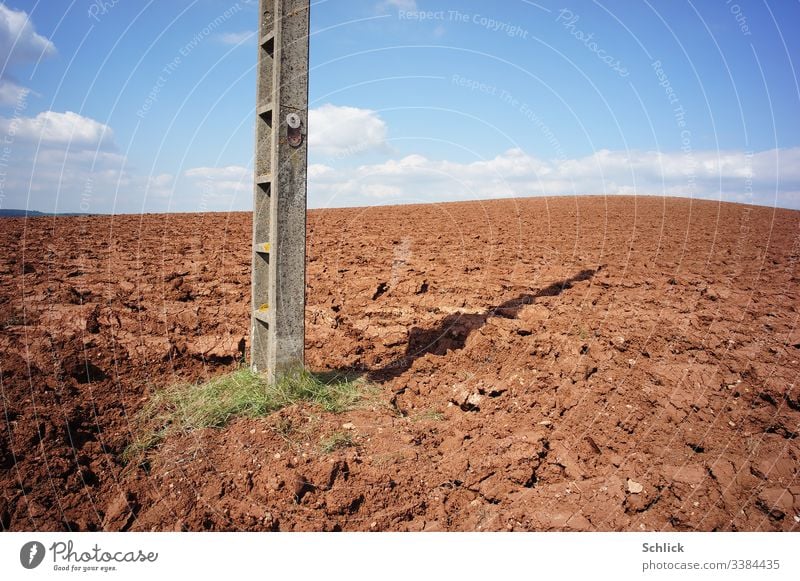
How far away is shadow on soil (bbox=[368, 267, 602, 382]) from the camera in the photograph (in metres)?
4.97

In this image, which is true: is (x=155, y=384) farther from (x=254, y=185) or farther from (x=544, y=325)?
(x=544, y=325)

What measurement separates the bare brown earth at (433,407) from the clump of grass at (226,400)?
12 cm

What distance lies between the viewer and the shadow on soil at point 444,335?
497cm

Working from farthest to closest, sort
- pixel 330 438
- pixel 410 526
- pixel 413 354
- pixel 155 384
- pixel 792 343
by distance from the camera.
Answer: pixel 413 354 → pixel 792 343 → pixel 155 384 → pixel 330 438 → pixel 410 526

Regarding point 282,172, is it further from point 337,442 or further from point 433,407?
point 433,407

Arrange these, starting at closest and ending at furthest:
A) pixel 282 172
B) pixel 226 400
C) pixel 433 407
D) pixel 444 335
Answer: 1. pixel 282 172
2. pixel 226 400
3. pixel 433 407
4. pixel 444 335

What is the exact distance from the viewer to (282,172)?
376cm

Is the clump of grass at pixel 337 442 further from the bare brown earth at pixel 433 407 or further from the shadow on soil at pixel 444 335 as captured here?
the shadow on soil at pixel 444 335

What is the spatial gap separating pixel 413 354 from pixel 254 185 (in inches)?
96.5

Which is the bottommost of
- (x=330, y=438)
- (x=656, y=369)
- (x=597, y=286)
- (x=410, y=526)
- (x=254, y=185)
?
(x=410, y=526)

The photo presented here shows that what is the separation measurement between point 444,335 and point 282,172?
2799 millimetres

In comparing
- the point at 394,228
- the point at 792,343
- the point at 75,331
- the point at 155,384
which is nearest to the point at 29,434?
the point at 155,384

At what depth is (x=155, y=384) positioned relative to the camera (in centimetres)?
442

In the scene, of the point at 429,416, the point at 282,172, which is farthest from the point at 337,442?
the point at 282,172
